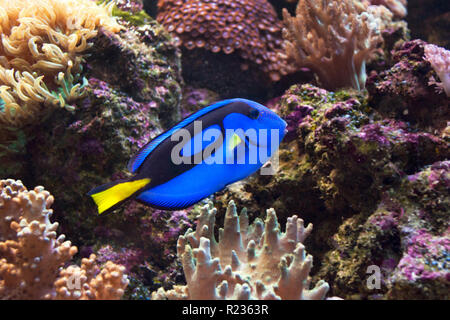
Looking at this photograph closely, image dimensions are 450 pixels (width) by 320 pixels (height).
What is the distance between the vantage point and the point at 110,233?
278cm

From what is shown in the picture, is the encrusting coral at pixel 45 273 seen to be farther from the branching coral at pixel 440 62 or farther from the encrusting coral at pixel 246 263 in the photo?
the branching coral at pixel 440 62

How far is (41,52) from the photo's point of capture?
3.09 meters

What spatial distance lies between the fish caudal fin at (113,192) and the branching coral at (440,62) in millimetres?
2580

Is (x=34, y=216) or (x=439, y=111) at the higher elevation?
(x=439, y=111)

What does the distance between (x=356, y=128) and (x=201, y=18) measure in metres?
3.86

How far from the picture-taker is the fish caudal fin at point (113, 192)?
1.45m

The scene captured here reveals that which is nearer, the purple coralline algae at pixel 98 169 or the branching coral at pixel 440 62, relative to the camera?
the branching coral at pixel 440 62

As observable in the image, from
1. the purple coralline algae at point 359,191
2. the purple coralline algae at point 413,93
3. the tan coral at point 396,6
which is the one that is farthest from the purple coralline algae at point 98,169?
the tan coral at point 396,6

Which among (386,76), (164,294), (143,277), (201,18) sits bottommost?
(143,277)

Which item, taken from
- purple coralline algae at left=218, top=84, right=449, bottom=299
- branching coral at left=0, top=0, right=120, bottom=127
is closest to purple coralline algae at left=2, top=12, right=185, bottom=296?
branching coral at left=0, top=0, right=120, bottom=127

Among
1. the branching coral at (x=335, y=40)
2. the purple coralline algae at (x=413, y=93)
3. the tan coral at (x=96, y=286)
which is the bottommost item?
the tan coral at (x=96, y=286)

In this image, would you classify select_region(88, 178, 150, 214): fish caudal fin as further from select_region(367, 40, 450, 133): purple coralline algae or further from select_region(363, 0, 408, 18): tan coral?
select_region(363, 0, 408, 18): tan coral
